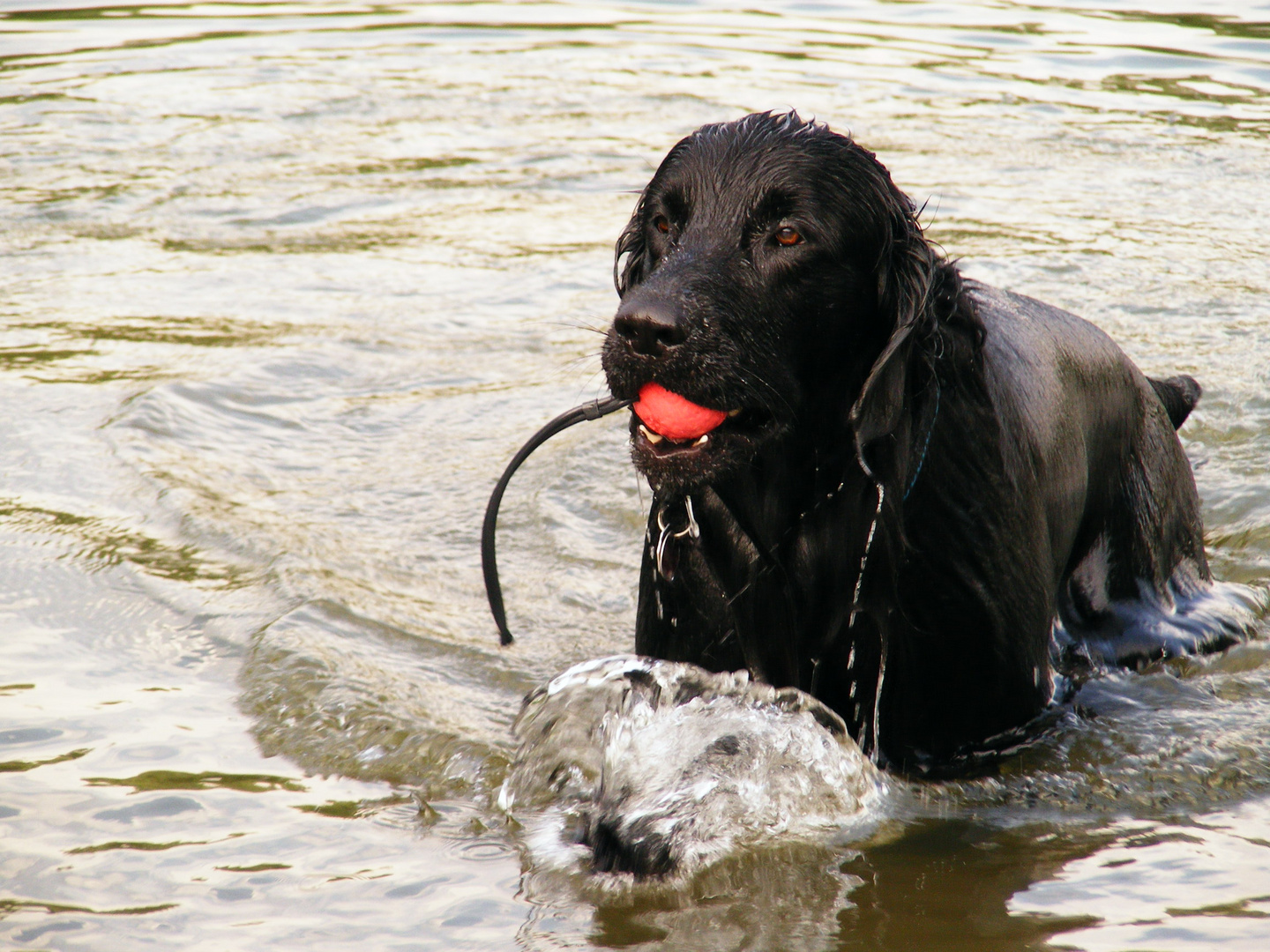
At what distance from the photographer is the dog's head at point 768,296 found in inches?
131

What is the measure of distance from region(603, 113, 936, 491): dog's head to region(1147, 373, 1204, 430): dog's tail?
1.99 metres

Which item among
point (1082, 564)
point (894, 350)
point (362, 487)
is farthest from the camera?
point (362, 487)

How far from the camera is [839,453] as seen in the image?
3510 mm

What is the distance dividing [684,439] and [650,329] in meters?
0.30

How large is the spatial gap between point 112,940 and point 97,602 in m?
1.94

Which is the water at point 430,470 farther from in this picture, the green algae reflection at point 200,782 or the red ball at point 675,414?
the red ball at point 675,414

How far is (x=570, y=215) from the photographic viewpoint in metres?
9.80

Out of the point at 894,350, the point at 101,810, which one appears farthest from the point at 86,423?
the point at 894,350

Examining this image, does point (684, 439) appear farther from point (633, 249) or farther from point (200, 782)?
point (200, 782)

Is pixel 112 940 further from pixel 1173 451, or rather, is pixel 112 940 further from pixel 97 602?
pixel 1173 451

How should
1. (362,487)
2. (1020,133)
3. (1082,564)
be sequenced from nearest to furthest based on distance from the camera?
1. (1082,564)
2. (362,487)
3. (1020,133)

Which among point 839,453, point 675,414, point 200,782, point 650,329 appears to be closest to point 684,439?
point 675,414

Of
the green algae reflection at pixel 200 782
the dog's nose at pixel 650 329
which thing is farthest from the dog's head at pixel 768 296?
the green algae reflection at pixel 200 782

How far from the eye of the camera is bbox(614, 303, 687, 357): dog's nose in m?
3.25
